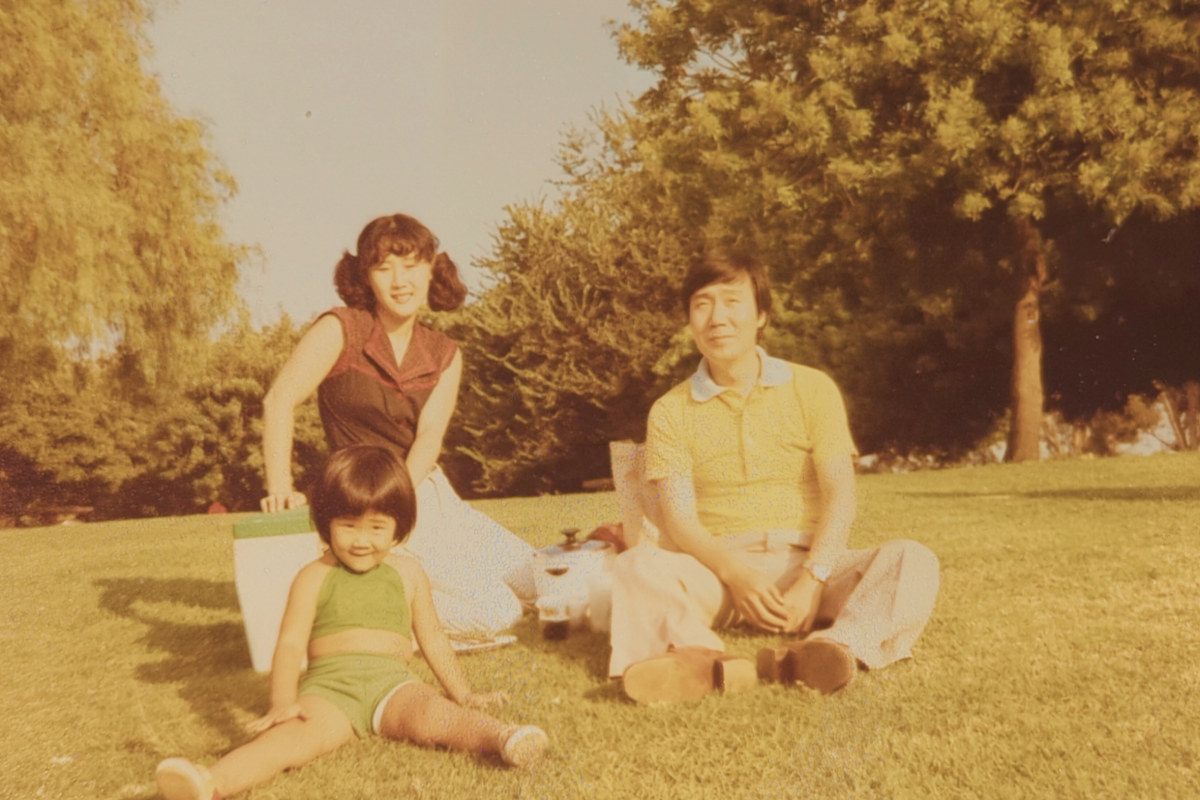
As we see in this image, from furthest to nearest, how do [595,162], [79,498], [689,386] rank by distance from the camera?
[595,162] → [79,498] → [689,386]

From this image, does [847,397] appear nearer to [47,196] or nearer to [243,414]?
[47,196]

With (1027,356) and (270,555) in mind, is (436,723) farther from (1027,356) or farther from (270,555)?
(1027,356)

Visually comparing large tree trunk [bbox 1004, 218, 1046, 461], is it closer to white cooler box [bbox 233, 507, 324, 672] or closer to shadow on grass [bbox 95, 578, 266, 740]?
shadow on grass [bbox 95, 578, 266, 740]

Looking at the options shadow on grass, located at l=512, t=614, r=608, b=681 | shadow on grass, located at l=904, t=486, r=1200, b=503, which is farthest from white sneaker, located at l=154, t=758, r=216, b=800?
shadow on grass, located at l=904, t=486, r=1200, b=503

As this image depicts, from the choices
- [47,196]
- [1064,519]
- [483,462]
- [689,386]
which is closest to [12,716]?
[689,386]

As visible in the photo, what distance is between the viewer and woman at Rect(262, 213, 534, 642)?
4.56m

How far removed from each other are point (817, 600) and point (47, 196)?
541 inches

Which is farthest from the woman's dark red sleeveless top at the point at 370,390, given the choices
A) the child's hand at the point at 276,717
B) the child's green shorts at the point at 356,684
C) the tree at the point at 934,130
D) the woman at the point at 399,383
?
the tree at the point at 934,130

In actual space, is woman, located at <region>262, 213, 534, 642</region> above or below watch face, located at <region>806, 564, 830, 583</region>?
above

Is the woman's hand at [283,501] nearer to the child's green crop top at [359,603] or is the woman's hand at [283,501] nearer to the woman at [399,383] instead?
the woman at [399,383]

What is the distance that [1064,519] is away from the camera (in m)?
8.02

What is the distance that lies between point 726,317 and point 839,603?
42.6 inches

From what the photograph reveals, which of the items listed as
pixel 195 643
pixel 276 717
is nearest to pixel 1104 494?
pixel 195 643

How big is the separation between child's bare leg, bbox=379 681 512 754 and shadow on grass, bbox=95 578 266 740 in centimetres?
66
